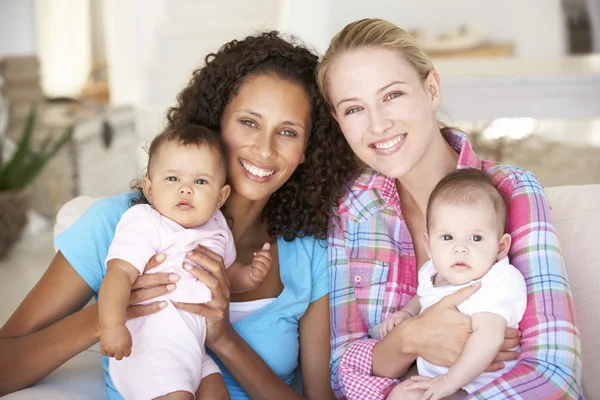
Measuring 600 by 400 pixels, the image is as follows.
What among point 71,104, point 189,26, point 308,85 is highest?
point 308,85

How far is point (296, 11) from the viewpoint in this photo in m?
5.12

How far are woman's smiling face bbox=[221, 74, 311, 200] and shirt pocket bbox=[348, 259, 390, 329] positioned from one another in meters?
0.35

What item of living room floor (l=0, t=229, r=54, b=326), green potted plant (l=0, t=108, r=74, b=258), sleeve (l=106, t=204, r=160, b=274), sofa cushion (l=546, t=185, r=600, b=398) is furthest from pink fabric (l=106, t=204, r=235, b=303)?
green potted plant (l=0, t=108, r=74, b=258)

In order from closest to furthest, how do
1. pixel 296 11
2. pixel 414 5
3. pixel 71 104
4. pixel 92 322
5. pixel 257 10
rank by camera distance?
pixel 92 322, pixel 296 11, pixel 71 104, pixel 414 5, pixel 257 10

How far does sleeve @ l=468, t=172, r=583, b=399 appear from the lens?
149cm

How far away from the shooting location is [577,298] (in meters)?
1.84

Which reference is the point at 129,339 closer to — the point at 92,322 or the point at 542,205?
the point at 92,322

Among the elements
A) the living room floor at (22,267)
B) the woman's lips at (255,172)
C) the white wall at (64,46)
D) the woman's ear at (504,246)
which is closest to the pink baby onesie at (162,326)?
the woman's lips at (255,172)

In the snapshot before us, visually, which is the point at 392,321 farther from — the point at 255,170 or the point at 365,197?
the point at 255,170

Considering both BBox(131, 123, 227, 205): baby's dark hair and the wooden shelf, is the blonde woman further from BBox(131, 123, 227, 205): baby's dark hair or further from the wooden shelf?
the wooden shelf

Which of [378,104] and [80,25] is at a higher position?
[378,104]

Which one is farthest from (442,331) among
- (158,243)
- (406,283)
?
(158,243)

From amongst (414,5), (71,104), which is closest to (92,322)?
(71,104)

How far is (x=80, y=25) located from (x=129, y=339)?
7.81 m
